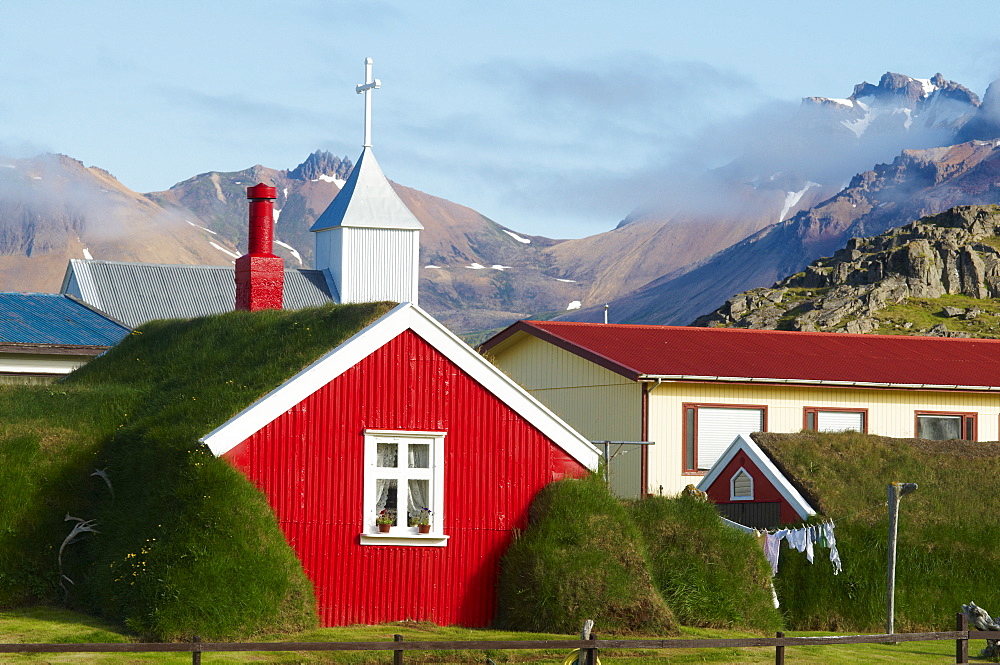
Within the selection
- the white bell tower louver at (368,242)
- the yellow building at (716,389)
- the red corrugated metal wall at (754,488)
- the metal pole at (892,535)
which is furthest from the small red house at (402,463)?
the white bell tower louver at (368,242)

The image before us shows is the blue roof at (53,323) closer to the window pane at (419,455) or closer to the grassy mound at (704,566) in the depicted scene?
the window pane at (419,455)

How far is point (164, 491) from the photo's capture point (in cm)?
1841

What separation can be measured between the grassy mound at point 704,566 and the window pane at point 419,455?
157 inches

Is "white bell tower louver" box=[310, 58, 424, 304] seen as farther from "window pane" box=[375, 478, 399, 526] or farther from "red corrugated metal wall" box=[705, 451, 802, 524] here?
"window pane" box=[375, 478, 399, 526]

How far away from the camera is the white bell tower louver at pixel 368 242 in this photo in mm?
72812

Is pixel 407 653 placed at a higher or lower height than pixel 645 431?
lower

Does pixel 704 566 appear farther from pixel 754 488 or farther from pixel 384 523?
pixel 384 523

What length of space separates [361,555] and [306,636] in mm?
2040

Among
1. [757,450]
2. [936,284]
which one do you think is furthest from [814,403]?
[936,284]

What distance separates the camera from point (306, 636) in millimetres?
17562

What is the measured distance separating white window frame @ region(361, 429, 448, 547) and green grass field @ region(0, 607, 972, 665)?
127cm

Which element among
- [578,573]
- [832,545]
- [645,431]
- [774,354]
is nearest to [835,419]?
[774,354]

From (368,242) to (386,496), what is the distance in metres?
54.9

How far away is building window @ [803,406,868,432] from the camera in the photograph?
116 feet
